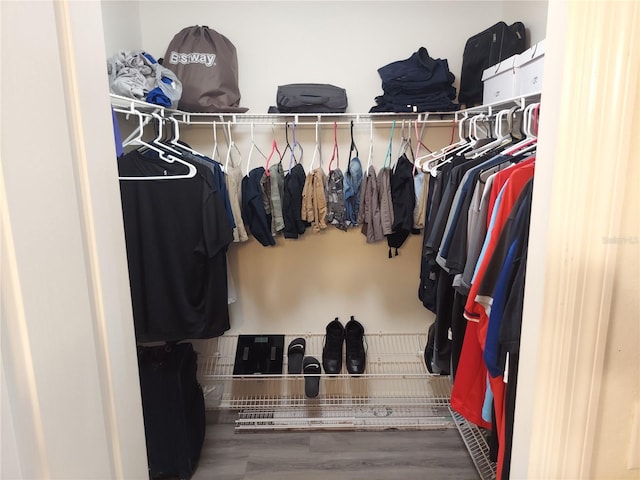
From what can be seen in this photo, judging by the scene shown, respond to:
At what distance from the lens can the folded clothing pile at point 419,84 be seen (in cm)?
207

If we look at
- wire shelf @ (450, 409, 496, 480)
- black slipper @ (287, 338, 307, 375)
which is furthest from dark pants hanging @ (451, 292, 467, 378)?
black slipper @ (287, 338, 307, 375)

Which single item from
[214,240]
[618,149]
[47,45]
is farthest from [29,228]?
[214,240]

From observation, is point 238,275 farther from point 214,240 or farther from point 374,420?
point 374,420

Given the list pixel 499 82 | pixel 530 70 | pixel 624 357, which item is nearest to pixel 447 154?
pixel 499 82

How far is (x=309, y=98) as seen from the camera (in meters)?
2.07

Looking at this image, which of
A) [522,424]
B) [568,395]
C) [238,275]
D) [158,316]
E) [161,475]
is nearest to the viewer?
[568,395]

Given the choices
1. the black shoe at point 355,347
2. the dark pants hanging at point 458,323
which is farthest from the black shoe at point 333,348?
the dark pants hanging at point 458,323

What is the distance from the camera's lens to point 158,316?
173 centimetres

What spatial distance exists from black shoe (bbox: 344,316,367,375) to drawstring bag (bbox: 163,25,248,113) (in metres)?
1.41

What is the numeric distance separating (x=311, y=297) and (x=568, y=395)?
1962 millimetres

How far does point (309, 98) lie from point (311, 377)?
1515mm

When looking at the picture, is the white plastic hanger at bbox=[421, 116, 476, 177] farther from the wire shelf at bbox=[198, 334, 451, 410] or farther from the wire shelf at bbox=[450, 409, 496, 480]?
the wire shelf at bbox=[450, 409, 496, 480]

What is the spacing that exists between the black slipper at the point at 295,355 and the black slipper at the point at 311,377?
4cm

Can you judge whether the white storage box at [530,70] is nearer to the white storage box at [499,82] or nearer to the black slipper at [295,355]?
the white storage box at [499,82]
